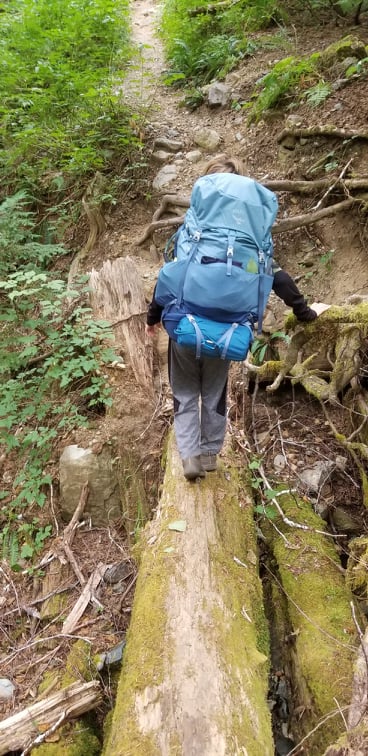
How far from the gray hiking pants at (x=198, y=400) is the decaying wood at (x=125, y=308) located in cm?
171

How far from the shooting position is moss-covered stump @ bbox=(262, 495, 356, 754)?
7.95 feet

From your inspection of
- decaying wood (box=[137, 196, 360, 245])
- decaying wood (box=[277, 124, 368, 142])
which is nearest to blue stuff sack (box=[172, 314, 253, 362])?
decaying wood (box=[137, 196, 360, 245])

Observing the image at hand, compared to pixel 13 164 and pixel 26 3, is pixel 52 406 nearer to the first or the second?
pixel 13 164

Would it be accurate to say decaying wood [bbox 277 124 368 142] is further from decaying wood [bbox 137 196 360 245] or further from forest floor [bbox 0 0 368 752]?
decaying wood [bbox 137 196 360 245]

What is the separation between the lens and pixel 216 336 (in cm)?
266

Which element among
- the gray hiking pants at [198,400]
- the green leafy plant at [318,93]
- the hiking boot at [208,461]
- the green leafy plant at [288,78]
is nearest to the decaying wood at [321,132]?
the green leafy plant at [318,93]

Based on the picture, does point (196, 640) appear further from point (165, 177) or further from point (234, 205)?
point (165, 177)

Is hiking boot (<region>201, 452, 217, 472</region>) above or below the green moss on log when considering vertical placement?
above

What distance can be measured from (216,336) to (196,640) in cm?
168

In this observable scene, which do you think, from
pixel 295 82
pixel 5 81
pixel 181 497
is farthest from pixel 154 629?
pixel 5 81

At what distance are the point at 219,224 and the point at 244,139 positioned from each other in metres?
5.65

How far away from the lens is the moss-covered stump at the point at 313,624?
2424mm

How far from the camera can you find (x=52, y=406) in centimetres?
502

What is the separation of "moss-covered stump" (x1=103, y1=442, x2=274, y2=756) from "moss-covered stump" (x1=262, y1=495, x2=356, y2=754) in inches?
10.8
